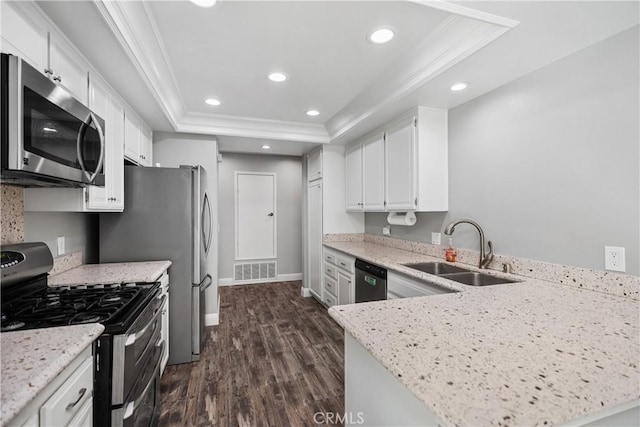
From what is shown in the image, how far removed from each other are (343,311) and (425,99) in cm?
198

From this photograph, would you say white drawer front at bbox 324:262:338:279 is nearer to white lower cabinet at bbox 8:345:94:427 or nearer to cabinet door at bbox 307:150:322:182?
cabinet door at bbox 307:150:322:182

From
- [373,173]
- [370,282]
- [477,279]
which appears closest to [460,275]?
[477,279]

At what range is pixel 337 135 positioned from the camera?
3.63m

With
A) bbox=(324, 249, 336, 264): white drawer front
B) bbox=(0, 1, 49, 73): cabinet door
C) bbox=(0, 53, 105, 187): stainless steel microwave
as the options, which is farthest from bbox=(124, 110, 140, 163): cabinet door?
bbox=(324, 249, 336, 264): white drawer front

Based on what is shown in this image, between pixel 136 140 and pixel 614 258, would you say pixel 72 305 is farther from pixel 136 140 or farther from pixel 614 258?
pixel 614 258

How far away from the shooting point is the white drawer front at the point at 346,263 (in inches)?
124

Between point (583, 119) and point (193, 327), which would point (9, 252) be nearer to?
point (193, 327)

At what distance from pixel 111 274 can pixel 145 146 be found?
1.49 meters

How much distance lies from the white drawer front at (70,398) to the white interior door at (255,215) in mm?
4130

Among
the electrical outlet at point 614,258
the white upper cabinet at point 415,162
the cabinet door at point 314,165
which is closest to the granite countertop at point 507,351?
the electrical outlet at point 614,258

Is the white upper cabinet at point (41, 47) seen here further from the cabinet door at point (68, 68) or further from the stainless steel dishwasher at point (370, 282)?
the stainless steel dishwasher at point (370, 282)

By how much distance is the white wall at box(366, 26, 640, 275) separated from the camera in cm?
150

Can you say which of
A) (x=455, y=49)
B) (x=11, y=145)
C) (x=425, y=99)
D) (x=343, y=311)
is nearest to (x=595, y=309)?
(x=343, y=311)

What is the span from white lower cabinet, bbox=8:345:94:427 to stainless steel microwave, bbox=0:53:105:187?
74 cm
